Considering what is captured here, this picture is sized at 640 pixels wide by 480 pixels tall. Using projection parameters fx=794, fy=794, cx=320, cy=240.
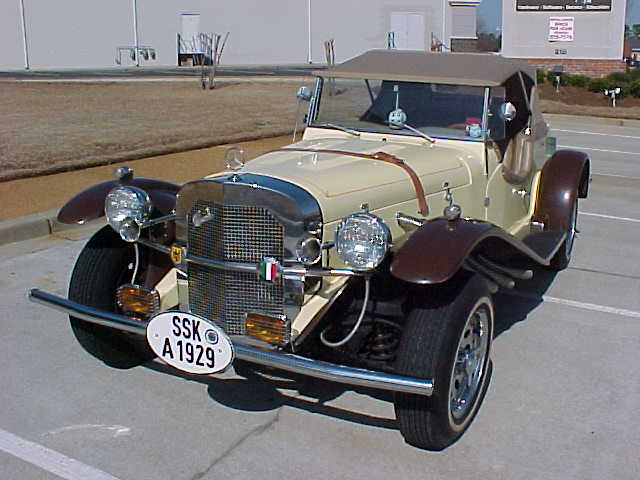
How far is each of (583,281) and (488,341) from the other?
2391 millimetres

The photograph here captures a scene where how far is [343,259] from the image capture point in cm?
337

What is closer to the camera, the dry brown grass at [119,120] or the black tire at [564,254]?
the black tire at [564,254]

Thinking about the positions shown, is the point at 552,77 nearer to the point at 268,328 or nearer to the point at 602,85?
the point at 602,85

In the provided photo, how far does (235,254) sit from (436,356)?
998 millimetres

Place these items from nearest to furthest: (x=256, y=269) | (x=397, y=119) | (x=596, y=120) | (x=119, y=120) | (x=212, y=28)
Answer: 1. (x=256, y=269)
2. (x=397, y=119)
3. (x=119, y=120)
4. (x=596, y=120)
5. (x=212, y=28)

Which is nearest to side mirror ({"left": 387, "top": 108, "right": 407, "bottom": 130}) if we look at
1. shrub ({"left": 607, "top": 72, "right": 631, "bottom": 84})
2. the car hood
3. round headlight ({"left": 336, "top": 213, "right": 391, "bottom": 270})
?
the car hood

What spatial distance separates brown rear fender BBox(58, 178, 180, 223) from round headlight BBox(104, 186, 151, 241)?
0.27 metres

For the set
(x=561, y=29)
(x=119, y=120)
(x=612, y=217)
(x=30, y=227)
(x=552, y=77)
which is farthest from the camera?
(x=561, y=29)

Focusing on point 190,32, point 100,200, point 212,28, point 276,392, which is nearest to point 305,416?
point 276,392

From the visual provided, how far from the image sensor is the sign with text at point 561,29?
26.0m

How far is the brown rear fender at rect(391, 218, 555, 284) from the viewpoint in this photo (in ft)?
10.6

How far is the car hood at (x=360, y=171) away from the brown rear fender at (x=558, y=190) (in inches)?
50.5

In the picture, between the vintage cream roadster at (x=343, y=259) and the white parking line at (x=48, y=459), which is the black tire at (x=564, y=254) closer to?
the vintage cream roadster at (x=343, y=259)

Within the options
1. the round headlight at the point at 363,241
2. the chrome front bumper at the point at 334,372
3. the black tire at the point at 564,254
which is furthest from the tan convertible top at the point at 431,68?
the chrome front bumper at the point at 334,372
